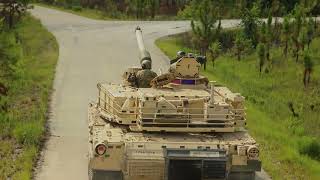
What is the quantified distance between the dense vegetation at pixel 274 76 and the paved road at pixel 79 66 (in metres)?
2.50

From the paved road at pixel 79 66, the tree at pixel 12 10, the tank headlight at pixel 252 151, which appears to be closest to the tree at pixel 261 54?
the paved road at pixel 79 66

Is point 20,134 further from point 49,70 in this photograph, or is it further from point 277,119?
point 49,70

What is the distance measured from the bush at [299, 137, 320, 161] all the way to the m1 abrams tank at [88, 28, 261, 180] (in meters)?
3.61

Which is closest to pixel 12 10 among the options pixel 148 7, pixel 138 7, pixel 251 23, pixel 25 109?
pixel 251 23

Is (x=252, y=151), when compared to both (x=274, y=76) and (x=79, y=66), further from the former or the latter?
(x=274, y=76)

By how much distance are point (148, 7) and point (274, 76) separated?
21281 millimetres

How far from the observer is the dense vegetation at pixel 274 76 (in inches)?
654

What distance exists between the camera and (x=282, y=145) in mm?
16953

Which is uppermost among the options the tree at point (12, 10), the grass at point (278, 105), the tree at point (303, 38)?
the tree at point (12, 10)

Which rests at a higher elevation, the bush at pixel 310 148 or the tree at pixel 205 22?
the tree at pixel 205 22

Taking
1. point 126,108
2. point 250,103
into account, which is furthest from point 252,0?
point 126,108

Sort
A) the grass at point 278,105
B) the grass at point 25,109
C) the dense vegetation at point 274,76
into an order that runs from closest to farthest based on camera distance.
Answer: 1. the grass at point 25,109
2. the grass at point 278,105
3. the dense vegetation at point 274,76

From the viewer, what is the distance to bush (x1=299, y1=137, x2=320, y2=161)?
1689 centimetres

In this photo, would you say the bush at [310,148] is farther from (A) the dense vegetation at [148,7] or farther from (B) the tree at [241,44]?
(A) the dense vegetation at [148,7]
